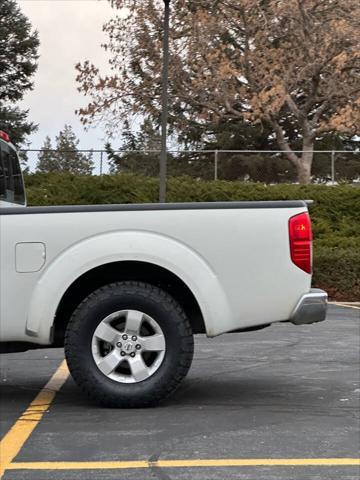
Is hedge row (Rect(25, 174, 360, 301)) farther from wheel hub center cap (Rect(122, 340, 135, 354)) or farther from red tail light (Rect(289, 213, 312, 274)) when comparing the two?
wheel hub center cap (Rect(122, 340, 135, 354))

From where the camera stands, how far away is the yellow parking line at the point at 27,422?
4.28m

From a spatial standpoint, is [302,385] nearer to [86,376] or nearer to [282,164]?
[86,376]

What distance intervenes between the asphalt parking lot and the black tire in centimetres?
13

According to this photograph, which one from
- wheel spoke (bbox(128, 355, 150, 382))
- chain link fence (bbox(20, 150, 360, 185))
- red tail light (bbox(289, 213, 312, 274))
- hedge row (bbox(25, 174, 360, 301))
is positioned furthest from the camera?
chain link fence (bbox(20, 150, 360, 185))

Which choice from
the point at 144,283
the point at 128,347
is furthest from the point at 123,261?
the point at 128,347

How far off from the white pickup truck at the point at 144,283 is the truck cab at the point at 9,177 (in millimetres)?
1310

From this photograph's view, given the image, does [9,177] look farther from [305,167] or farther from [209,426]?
[305,167]

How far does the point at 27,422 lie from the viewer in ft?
16.4

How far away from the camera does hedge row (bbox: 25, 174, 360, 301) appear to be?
67.5 feet

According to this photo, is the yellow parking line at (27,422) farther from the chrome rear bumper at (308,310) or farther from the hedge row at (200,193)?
the hedge row at (200,193)

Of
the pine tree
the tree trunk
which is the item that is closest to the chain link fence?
the tree trunk

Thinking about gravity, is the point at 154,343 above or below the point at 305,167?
below

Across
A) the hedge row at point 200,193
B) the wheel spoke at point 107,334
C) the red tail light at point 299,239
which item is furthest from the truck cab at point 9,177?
the hedge row at point 200,193

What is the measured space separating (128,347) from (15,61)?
40328 mm
